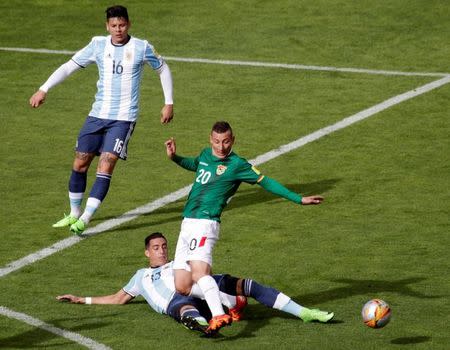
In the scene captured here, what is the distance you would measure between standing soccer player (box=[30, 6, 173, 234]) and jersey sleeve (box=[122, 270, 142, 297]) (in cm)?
303

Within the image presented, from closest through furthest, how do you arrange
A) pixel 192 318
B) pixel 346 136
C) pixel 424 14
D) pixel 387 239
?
1. pixel 192 318
2. pixel 387 239
3. pixel 346 136
4. pixel 424 14

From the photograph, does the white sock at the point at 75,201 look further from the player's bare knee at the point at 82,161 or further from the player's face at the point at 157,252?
the player's face at the point at 157,252

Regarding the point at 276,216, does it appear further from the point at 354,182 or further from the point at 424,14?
the point at 424,14

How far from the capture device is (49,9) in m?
29.0

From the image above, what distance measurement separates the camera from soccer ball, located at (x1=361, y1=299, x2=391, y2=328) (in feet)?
45.7

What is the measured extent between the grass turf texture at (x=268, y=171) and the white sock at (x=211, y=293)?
0.31 m

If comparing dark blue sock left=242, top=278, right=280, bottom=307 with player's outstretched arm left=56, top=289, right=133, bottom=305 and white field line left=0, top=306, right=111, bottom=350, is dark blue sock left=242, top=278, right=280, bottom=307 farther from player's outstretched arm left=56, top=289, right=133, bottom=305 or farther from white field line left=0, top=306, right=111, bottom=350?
white field line left=0, top=306, right=111, bottom=350

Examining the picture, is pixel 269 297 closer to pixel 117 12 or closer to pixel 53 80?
pixel 117 12

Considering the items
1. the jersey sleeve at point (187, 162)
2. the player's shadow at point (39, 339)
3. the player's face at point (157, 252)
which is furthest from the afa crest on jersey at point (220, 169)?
the player's shadow at point (39, 339)

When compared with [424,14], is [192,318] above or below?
below

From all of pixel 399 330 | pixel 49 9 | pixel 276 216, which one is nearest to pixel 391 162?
pixel 276 216

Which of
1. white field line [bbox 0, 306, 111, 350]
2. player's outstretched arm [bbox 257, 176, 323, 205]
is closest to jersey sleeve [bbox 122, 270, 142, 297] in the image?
white field line [bbox 0, 306, 111, 350]

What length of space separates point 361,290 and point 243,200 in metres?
4.10

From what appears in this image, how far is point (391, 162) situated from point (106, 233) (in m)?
4.76
